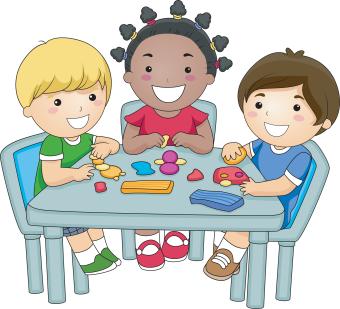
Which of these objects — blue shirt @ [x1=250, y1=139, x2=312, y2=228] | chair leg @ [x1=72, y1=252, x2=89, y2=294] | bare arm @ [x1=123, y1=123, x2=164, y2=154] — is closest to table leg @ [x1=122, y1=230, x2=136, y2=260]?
chair leg @ [x1=72, y1=252, x2=89, y2=294]

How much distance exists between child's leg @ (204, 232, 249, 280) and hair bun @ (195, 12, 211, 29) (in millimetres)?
889

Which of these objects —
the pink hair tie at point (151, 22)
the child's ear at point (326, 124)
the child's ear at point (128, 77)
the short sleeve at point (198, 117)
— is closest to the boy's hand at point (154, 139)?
the short sleeve at point (198, 117)

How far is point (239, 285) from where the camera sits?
494cm

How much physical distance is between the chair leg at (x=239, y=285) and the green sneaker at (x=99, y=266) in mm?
520

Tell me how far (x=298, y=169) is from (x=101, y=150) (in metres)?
Answer: 0.87

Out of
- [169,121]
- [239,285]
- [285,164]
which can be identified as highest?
[169,121]

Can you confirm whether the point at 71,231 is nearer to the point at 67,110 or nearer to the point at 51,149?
the point at 51,149

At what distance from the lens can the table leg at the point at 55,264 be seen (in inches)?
182

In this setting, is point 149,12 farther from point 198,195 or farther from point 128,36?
point 198,195

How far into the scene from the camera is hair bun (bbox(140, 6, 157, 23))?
Result: 15.5ft

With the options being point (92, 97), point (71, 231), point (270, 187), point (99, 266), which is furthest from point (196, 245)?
point (92, 97)

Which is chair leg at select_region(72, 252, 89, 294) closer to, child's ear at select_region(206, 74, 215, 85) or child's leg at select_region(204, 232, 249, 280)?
child's leg at select_region(204, 232, 249, 280)

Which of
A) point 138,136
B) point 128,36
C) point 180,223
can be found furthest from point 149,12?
point 180,223

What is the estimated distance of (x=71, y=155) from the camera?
4875mm
